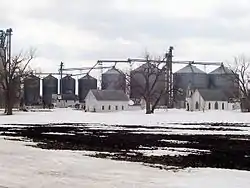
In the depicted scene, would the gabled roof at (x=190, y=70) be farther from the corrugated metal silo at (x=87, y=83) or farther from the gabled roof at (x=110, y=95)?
the corrugated metal silo at (x=87, y=83)

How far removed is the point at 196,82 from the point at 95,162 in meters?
108

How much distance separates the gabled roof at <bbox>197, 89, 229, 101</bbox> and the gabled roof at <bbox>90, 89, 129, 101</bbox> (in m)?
16.5

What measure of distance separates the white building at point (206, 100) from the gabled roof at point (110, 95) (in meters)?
13.8

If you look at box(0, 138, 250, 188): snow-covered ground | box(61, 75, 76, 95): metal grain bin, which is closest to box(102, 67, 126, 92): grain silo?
box(61, 75, 76, 95): metal grain bin

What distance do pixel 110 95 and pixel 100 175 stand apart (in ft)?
321

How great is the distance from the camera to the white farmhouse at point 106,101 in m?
108

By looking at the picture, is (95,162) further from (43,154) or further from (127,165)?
(43,154)

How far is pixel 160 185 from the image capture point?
1092cm

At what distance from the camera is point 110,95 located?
11044 cm

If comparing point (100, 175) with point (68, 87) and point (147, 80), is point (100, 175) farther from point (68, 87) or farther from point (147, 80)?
point (68, 87)

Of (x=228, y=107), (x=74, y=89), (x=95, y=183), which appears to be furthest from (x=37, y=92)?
(x=95, y=183)

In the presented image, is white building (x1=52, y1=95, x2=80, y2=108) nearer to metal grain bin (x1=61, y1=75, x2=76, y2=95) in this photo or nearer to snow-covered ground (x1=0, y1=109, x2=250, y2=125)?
metal grain bin (x1=61, y1=75, x2=76, y2=95)

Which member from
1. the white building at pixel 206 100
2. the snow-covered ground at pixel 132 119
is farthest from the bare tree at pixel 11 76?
the white building at pixel 206 100

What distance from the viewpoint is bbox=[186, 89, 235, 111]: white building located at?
110000 mm
